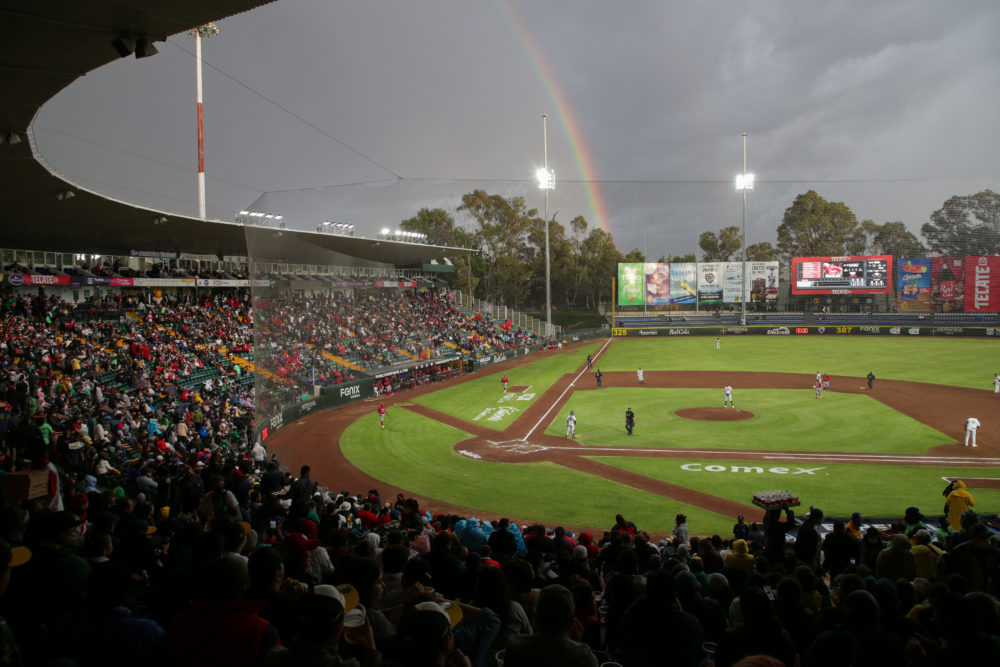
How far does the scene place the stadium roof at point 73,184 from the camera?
7680 mm

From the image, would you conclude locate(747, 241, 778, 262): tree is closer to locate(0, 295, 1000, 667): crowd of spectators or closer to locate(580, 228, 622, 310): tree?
locate(580, 228, 622, 310): tree

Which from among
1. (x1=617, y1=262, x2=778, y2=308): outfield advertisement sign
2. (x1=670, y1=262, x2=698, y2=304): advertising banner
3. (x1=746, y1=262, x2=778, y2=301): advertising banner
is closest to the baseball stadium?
(x1=670, y1=262, x2=698, y2=304): advertising banner

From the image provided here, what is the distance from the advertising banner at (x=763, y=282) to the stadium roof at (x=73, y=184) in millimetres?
53106

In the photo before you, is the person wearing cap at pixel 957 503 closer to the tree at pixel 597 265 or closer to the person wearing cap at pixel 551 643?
the person wearing cap at pixel 551 643

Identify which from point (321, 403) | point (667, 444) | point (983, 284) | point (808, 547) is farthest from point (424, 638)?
point (983, 284)

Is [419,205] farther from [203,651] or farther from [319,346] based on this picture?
[203,651]

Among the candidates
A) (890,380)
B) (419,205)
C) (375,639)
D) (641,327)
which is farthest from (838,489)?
(419,205)

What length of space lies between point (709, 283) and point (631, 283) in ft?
34.0

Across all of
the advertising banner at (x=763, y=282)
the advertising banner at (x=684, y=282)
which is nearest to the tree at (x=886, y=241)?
the advertising banner at (x=763, y=282)

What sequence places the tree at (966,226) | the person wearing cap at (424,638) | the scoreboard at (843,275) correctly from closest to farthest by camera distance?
the person wearing cap at (424,638) → the scoreboard at (843,275) → the tree at (966,226)

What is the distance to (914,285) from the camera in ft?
243

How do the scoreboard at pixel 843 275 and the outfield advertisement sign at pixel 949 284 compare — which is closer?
the outfield advertisement sign at pixel 949 284

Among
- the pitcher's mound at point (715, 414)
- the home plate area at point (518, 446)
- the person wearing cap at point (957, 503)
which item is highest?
the person wearing cap at point (957, 503)

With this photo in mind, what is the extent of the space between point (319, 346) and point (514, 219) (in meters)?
65.5
